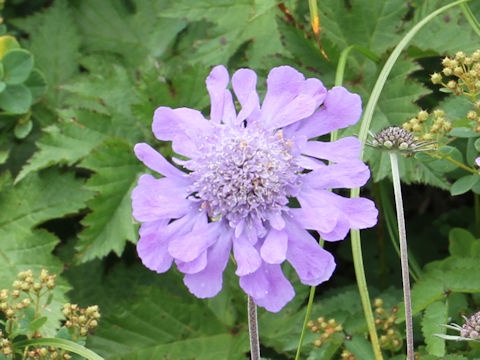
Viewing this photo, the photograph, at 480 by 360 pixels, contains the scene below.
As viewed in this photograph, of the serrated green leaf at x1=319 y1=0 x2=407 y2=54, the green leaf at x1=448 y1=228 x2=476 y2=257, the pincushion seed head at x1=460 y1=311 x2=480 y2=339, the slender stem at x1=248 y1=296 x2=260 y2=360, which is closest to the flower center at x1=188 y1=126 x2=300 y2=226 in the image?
the slender stem at x1=248 y1=296 x2=260 y2=360

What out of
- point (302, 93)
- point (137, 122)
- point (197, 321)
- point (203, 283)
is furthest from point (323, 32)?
point (203, 283)

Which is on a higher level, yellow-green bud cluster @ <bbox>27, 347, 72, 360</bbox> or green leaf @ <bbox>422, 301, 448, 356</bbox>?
green leaf @ <bbox>422, 301, 448, 356</bbox>

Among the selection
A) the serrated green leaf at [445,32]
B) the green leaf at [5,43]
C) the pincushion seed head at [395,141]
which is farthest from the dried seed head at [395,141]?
the green leaf at [5,43]

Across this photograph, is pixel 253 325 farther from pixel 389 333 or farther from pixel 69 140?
pixel 69 140

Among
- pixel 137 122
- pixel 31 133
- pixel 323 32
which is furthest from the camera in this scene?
pixel 31 133

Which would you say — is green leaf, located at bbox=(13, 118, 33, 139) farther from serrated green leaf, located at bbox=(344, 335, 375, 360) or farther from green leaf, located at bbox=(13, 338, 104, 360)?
serrated green leaf, located at bbox=(344, 335, 375, 360)

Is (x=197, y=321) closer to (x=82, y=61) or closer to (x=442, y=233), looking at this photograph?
(x=442, y=233)

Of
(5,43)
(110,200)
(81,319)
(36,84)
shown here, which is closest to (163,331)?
(110,200)

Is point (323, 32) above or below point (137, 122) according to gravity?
above
